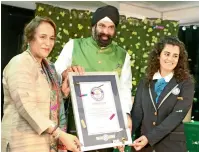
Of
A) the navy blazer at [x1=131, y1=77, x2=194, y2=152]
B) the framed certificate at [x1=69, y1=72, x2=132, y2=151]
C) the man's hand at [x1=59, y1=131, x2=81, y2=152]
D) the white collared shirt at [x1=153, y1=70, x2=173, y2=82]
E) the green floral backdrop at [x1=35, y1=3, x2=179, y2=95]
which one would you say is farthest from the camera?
the green floral backdrop at [x1=35, y1=3, x2=179, y2=95]

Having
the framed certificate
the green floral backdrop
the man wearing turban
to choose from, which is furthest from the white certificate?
the green floral backdrop

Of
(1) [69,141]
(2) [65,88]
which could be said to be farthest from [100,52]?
(1) [69,141]

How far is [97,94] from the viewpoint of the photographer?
1.95 metres

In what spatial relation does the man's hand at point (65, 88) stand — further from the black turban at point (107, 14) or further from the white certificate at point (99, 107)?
the black turban at point (107, 14)

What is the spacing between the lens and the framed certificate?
1836mm

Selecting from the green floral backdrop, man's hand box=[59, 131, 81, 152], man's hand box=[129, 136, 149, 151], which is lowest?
man's hand box=[129, 136, 149, 151]

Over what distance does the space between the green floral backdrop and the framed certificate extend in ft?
7.81

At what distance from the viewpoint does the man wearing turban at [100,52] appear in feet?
7.00

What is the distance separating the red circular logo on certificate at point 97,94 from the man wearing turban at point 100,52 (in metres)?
0.17

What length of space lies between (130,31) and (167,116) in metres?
2.88

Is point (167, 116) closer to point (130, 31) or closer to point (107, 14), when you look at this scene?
point (107, 14)

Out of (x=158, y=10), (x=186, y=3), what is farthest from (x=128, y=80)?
(x=158, y=10)

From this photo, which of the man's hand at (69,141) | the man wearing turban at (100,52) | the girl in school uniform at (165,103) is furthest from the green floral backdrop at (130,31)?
the man's hand at (69,141)

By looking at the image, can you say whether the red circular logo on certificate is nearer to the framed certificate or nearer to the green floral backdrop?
the framed certificate
